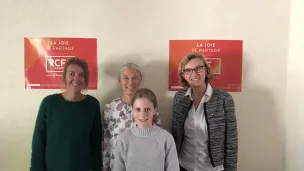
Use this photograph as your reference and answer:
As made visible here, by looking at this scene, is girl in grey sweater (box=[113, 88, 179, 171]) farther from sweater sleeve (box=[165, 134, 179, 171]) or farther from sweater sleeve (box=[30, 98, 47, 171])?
sweater sleeve (box=[30, 98, 47, 171])

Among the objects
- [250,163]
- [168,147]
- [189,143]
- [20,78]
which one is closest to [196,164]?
[189,143]

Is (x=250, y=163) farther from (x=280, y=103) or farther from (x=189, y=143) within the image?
(x=189, y=143)

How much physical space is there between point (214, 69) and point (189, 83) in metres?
0.38

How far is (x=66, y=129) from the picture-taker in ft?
5.78

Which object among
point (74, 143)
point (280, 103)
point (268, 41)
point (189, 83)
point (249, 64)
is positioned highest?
point (268, 41)

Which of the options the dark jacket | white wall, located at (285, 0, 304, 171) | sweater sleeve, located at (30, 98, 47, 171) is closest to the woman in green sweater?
sweater sleeve, located at (30, 98, 47, 171)

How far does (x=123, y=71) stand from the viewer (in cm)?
187

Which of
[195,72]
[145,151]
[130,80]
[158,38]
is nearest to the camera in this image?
[145,151]

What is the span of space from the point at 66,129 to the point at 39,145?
200 millimetres

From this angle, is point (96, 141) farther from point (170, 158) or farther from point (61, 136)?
point (170, 158)

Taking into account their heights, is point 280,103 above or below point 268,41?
below

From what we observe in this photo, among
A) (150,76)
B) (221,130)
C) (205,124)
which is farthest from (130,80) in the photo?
(221,130)

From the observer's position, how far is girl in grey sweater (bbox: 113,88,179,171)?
1.50 m

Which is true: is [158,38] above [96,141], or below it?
above
